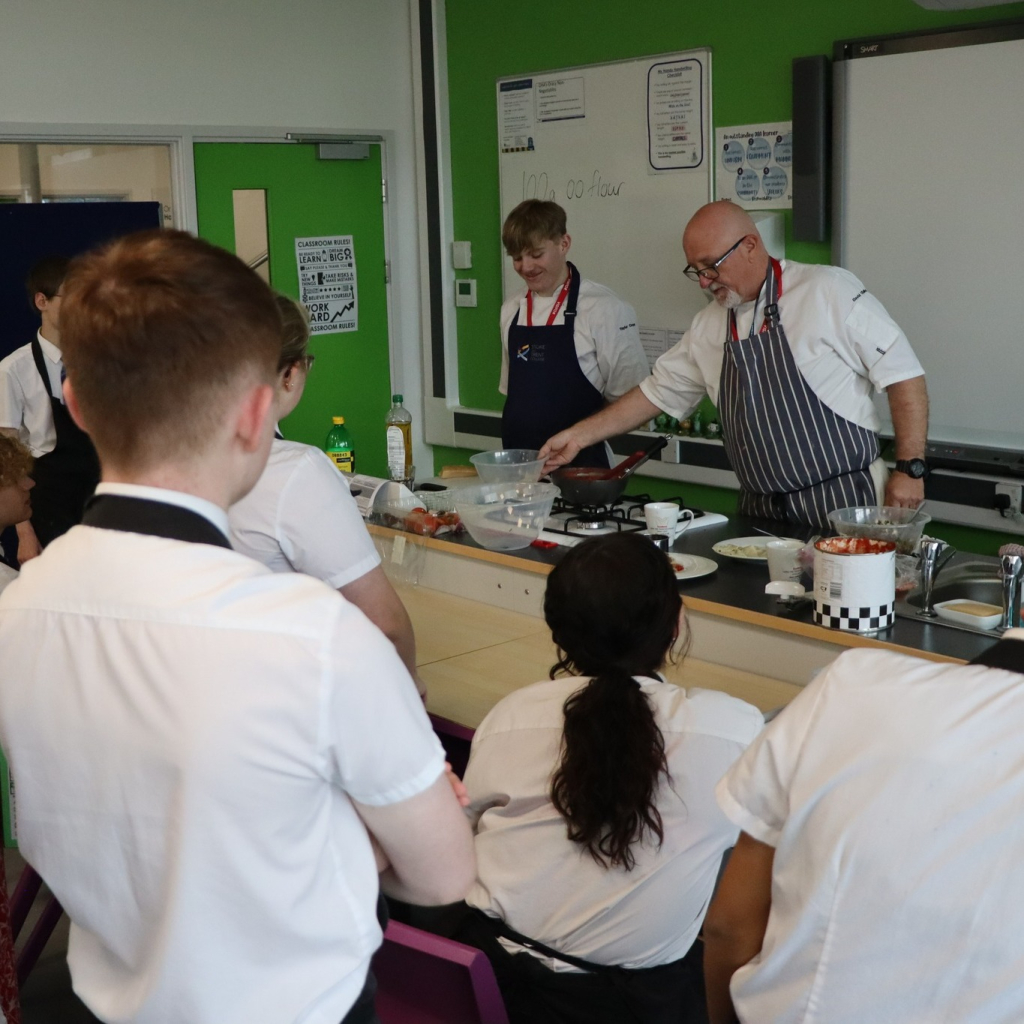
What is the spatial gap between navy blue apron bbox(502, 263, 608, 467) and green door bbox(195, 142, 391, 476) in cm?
157

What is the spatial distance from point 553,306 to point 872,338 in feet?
4.81

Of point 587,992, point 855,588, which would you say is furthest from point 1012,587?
point 587,992

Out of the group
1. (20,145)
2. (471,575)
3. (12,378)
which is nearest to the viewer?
(471,575)

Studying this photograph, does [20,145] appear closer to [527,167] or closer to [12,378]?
[12,378]

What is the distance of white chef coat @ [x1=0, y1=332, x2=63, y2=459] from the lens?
4.43 meters

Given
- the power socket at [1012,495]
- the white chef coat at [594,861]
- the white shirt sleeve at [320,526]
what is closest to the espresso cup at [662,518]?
the white shirt sleeve at [320,526]

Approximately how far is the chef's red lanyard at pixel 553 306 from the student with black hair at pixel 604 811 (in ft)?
9.00

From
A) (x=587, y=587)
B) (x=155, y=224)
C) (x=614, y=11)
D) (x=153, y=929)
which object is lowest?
(x=153, y=929)

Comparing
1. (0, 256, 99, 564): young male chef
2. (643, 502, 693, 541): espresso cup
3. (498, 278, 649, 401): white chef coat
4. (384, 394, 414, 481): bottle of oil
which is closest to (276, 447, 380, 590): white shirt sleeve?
(643, 502, 693, 541): espresso cup

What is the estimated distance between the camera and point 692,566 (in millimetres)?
2850

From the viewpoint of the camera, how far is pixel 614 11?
5043mm

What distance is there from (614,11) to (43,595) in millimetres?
4629

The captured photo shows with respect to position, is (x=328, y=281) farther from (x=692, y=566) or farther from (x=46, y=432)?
(x=692, y=566)

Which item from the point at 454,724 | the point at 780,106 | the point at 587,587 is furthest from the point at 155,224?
the point at 587,587
